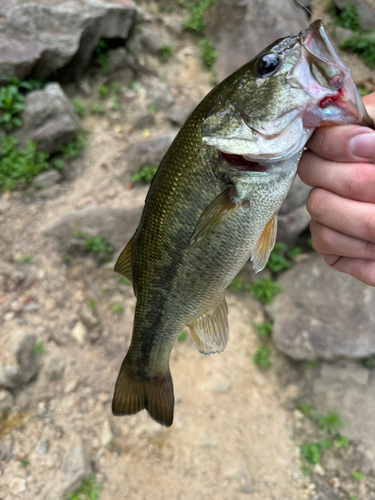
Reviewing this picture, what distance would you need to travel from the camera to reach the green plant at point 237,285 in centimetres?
372

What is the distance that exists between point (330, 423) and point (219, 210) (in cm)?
297

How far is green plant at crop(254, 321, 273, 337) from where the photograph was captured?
11.9 ft

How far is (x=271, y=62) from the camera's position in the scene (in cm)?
125

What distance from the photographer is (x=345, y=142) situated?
51.2 inches

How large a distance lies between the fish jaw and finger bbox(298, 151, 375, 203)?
8.3 inches

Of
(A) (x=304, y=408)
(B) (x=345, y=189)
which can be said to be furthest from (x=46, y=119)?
(A) (x=304, y=408)

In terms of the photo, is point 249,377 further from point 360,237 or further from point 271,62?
point 271,62

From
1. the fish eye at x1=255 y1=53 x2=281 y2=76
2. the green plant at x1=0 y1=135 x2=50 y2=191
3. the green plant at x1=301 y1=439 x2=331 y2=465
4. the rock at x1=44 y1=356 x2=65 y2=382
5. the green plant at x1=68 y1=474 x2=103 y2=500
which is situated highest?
the fish eye at x1=255 y1=53 x2=281 y2=76

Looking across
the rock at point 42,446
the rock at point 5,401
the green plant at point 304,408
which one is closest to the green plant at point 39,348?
the rock at point 5,401

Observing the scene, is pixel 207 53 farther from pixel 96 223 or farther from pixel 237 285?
pixel 237 285

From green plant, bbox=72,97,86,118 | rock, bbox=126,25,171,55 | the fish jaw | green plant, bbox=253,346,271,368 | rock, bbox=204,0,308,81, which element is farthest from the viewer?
rock, bbox=126,25,171,55

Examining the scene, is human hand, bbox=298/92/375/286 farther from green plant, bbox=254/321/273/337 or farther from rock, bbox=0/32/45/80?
rock, bbox=0/32/45/80

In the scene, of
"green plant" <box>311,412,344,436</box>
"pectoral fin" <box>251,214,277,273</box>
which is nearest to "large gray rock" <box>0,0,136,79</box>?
"pectoral fin" <box>251,214,277,273</box>

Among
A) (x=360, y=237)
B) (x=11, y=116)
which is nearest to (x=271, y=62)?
(x=360, y=237)
